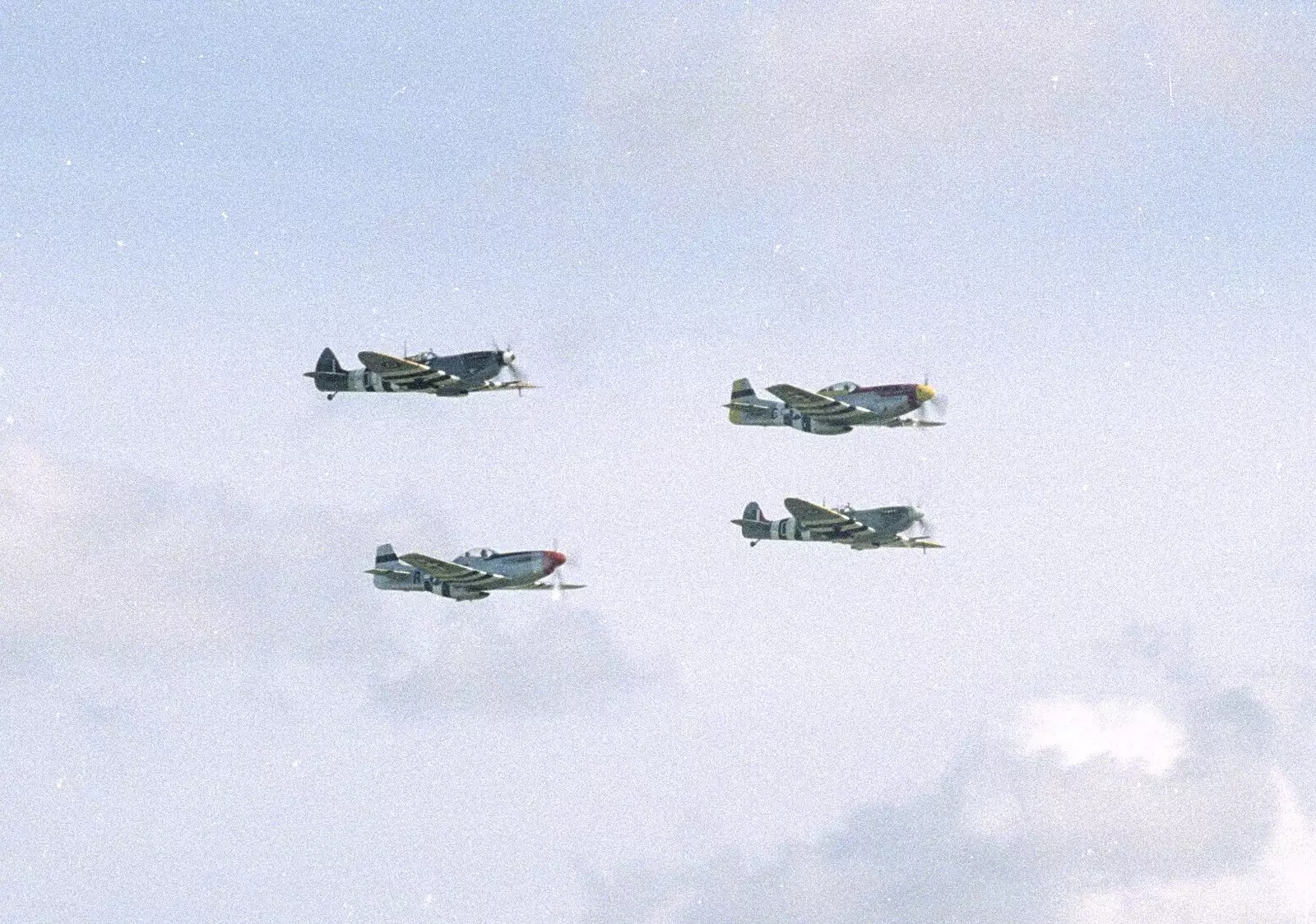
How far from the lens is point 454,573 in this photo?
17588 centimetres

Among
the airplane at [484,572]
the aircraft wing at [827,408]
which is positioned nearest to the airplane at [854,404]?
the aircraft wing at [827,408]

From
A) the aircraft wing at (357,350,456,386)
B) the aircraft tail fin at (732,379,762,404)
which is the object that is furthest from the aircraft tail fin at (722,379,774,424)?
the aircraft wing at (357,350,456,386)

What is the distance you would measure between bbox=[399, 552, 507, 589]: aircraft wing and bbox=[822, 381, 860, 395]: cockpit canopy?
1037 inches

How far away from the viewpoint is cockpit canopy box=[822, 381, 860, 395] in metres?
182

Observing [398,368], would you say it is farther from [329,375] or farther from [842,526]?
[842,526]

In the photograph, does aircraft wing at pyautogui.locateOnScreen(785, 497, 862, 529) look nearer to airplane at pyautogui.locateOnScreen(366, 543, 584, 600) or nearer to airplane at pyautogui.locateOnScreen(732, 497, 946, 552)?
airplane at pyautogui.locateOnScreen(732, 497, 946, 552)

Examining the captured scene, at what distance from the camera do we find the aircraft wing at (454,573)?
175m

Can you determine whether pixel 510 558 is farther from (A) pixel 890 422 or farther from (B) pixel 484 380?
(A) pixel 890 422

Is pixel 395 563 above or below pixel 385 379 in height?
below

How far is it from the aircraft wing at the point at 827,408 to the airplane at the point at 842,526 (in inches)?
267

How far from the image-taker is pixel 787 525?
187 meters

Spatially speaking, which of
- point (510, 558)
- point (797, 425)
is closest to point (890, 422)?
point (797, 425)

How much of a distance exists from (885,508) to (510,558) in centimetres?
2888

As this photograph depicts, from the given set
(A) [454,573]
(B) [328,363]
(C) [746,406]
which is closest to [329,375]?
(B) [328,363]
